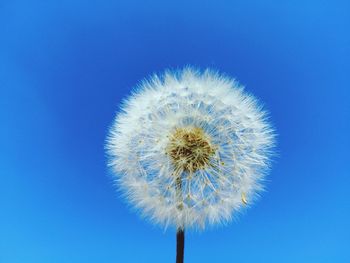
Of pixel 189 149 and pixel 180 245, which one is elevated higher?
pixel 189 149

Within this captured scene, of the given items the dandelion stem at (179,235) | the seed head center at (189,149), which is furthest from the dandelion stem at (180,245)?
the seed head center at (189,149)

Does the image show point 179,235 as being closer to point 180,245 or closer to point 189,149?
point 180,245

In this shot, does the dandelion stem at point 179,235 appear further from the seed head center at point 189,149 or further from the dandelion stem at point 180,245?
the seed head center at point 189,149

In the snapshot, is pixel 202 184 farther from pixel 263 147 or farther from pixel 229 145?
pixel 263 147

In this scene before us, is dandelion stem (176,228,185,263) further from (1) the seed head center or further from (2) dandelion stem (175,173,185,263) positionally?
(1) the seed head center

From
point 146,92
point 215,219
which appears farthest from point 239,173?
point 146,92

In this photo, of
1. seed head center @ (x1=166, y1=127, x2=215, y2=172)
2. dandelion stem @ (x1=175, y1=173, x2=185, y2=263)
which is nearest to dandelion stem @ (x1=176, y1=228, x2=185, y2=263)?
dandelion stem @ (x1=175, y1=173, x2=185, y2=263)

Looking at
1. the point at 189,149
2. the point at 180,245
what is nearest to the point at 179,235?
the point at 180,245
